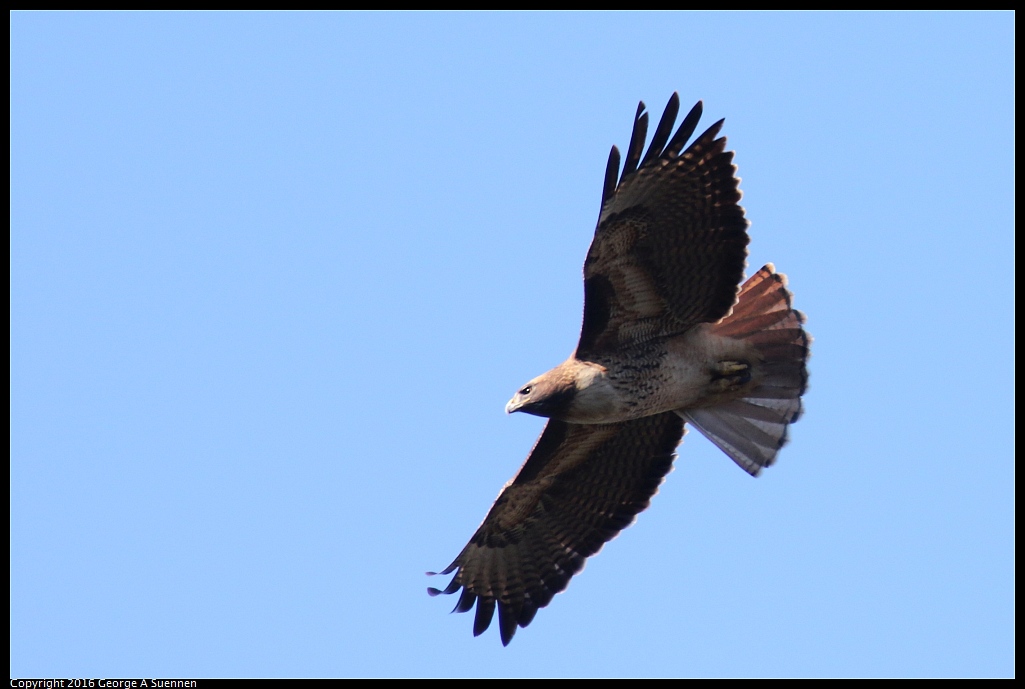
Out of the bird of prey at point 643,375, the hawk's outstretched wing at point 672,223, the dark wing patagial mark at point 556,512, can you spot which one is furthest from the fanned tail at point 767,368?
the dark wing patagial mark at point 556,512

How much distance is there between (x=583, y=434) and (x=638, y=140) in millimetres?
2367

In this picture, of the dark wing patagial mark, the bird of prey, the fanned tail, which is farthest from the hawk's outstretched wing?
the dark wing patagial mark

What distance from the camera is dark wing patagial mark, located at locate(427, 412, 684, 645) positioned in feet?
34.8

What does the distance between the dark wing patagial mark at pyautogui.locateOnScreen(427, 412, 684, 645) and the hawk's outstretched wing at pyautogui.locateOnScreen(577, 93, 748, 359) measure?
1328mm

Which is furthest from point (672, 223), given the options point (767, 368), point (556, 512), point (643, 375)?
point (556, 512)

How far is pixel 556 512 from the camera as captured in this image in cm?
1091

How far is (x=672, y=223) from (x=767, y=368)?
1.32 m

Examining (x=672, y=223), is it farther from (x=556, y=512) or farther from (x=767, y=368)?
(x=556, y=512)

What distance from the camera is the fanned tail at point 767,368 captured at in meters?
9.88

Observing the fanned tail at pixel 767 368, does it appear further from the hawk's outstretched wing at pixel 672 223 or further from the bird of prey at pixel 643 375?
the hawk's outstretched wing at pixel 672 223

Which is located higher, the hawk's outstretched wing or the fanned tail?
the hawk's outstretched wing

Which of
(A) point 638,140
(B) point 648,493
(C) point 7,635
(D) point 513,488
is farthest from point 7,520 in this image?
(A) point 638,140

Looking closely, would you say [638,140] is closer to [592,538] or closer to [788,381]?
[788,381]

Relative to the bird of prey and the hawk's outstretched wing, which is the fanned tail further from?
the hawk's outstretched wing
